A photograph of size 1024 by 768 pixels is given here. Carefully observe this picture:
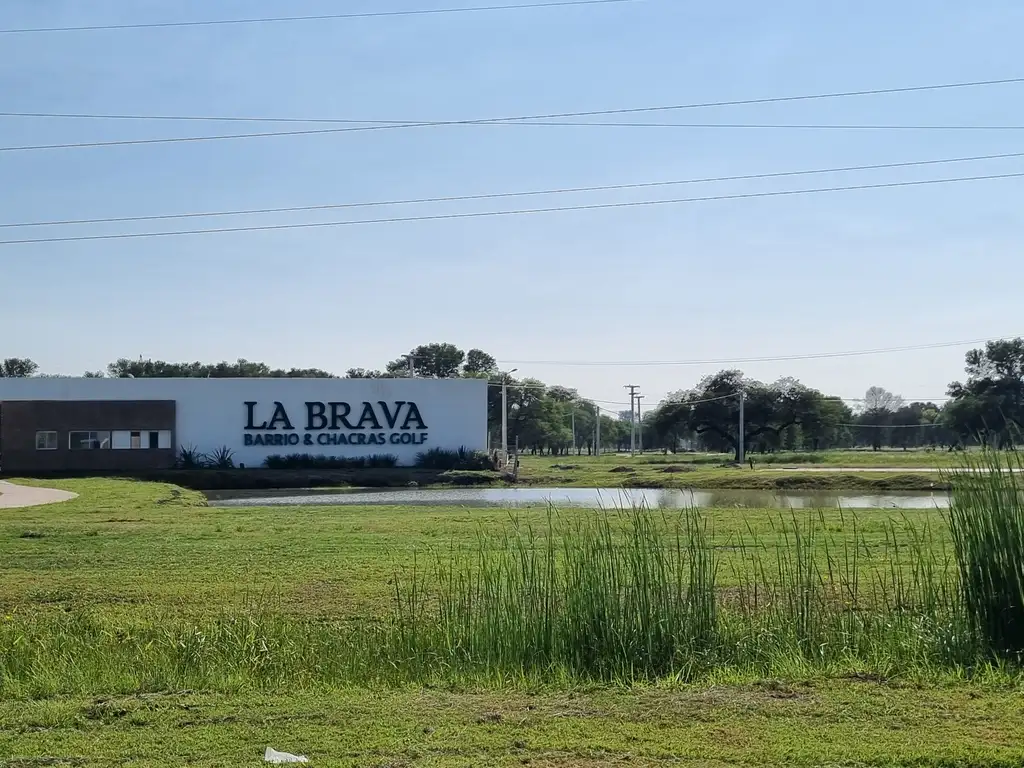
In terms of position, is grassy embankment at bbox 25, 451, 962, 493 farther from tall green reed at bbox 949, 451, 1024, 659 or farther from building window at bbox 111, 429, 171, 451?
tall green reed at bbox 949, 451, 1024, 659

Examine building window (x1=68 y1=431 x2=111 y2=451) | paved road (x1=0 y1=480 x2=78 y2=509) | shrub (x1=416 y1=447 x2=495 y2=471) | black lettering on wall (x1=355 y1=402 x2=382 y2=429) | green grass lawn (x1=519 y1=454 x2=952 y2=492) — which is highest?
black lettering on wall (x1=355 y1=402 x2=382 y2=429)

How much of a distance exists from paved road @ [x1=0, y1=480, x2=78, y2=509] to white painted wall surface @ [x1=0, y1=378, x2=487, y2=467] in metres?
11.3

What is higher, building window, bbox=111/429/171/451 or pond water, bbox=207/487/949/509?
building window, bbox=111/429/171/451

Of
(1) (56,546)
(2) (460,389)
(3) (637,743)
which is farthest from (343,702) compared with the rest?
(2) (460,389)

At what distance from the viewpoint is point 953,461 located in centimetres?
796

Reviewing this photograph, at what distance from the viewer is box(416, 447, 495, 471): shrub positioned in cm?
4291

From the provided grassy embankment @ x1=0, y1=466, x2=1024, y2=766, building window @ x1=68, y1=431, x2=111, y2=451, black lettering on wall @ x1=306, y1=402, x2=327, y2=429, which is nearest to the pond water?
black lettering on wall @ x1=306, y1=402, x2=327, y2=429

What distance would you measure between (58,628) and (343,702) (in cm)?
373

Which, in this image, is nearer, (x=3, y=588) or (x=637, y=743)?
(x=637, y=743)

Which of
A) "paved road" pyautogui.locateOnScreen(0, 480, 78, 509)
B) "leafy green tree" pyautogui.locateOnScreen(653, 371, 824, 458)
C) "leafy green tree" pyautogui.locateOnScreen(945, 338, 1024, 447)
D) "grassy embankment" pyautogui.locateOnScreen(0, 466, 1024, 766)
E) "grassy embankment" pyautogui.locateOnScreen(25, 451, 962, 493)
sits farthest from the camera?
"leafy green tree" pyautogui.locateOnScreen(653, 371, 824, 458)

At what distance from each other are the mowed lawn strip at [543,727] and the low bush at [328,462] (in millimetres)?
36472

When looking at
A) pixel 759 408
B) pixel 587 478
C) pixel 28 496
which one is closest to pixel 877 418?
pixel 759 408

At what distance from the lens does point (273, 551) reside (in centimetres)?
1368

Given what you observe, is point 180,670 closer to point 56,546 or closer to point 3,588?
point 3,588
